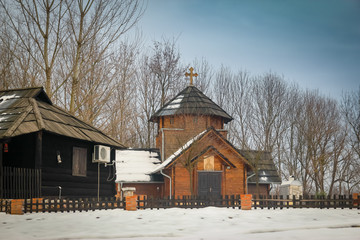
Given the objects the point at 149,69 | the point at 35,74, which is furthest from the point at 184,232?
the point at 149,69

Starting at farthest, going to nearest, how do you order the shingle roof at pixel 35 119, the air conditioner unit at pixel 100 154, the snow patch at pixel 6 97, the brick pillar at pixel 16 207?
the air conditioner unit at pixel 100 154 → the snow patch at pixel 6 97 → the shingle roof at pixel 35 119 → the brick pillar at pixel 16 207

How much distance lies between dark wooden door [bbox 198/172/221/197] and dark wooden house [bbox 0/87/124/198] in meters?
7.51

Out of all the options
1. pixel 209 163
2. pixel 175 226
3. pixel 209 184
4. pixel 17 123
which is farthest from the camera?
pixel 209 163

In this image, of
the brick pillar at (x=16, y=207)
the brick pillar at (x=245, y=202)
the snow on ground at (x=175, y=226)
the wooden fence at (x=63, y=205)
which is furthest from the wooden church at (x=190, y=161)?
the brick pillar at (x=16, y=207)

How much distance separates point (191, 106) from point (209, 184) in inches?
263

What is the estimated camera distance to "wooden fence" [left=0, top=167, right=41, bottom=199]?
1794 cm

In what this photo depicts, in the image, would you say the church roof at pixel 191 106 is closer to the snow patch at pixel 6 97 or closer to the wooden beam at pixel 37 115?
the snow patch at pixel 6 97

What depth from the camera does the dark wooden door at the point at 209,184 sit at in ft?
96.2

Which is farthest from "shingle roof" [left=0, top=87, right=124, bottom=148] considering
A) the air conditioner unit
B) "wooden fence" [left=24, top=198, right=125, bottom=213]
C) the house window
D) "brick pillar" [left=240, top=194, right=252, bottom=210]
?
"brick pillar" [left=240, top=194, right=252, bottom=210]

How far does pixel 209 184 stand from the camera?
29.4m

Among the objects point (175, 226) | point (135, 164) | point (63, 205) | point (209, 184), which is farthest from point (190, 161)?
point (175, 226)

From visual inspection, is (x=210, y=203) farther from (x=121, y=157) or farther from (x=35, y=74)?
(x=35, y=74)

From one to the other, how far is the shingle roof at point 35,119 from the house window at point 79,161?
0.88m

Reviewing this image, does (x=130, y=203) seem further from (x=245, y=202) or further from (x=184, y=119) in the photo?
(x=184, y=119)
